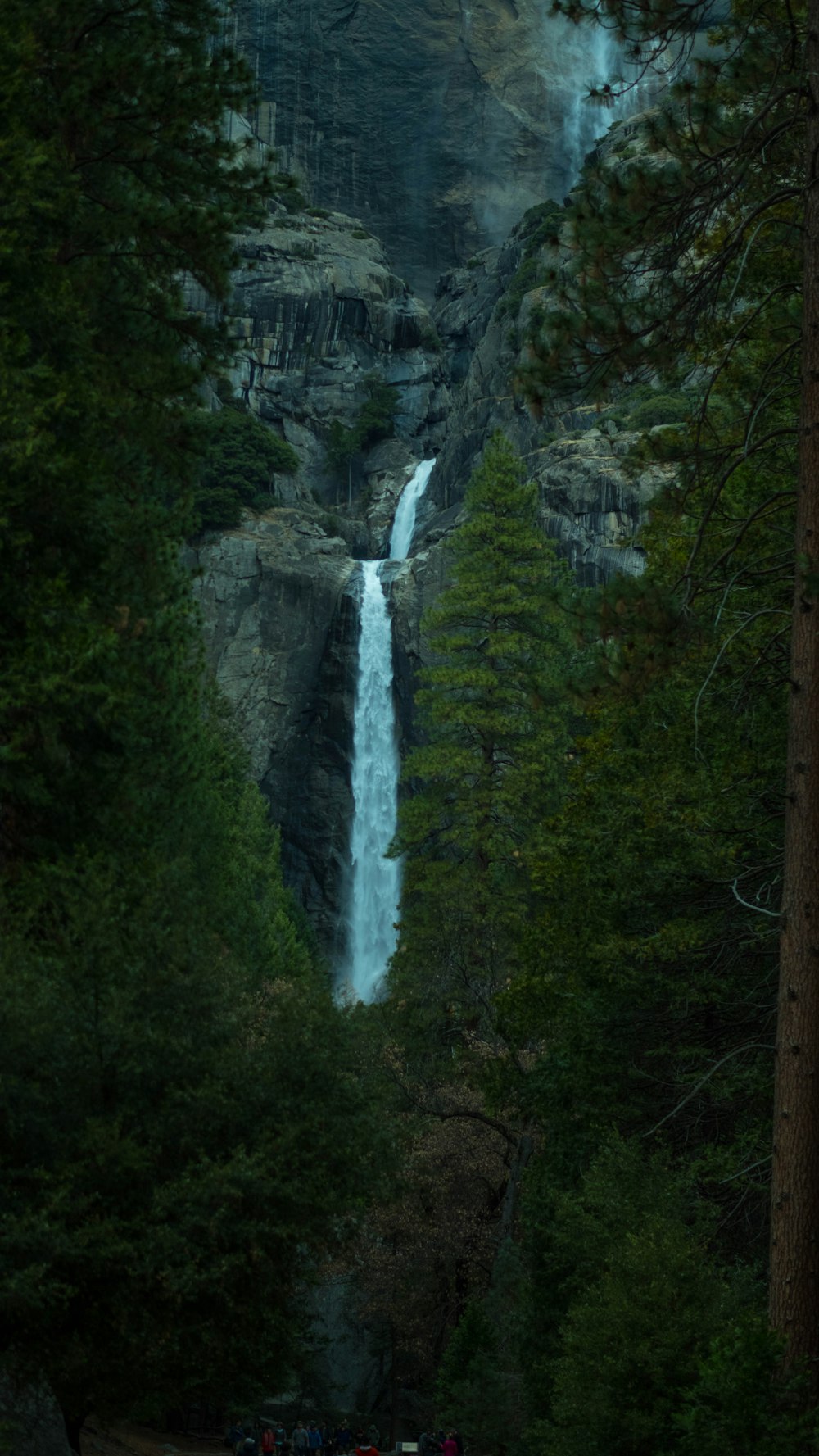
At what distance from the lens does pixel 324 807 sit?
57906 millimetres

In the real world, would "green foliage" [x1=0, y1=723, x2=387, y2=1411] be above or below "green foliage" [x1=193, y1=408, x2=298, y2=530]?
below

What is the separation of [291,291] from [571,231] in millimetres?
70371

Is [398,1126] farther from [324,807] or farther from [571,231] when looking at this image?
[324,807]

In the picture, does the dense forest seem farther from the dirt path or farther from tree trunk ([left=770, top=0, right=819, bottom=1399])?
the dirt path

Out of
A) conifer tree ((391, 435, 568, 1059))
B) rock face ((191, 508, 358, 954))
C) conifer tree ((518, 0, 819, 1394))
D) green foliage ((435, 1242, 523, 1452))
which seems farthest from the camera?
rock face ((191, 508, 358, 954))

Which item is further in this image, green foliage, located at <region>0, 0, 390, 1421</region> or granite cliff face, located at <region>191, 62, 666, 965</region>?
granite cliff face, located at <region>191, 62, 666, 965</region>

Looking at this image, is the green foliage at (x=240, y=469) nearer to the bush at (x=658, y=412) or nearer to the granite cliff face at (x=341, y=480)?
the granite cliff face at (x=341, y=480)

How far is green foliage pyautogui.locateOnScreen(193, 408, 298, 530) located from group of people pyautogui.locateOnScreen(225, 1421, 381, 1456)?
114ft

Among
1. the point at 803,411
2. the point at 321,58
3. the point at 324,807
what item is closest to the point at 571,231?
the point at 803,411

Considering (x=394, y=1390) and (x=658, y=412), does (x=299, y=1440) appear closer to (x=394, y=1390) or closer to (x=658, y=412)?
(x=394, y=1390)

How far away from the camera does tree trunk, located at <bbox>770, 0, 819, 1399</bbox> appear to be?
9.83 meters

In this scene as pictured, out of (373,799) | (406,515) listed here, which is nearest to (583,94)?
(406,515)

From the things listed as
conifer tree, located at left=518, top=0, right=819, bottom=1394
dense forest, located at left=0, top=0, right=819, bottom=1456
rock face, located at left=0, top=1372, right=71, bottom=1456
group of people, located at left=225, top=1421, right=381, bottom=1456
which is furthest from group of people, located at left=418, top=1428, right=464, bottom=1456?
conifer tree, located at left=518, top=0, right=819, bottom=1394

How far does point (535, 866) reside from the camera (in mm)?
21656
